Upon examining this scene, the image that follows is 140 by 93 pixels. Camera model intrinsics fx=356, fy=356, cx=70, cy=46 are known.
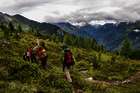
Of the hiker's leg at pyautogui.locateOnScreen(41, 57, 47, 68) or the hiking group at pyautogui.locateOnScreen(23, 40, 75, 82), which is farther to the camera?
the hiker's leg at pyautogui.locateOnScreen(41, 57, 47, 68)

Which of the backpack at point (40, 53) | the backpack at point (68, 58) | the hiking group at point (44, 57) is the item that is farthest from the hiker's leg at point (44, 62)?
the backpack at point (68, 58)

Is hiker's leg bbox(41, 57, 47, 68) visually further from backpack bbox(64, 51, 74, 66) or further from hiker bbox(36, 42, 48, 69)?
backpack bbox(64, 51, 74, 66)

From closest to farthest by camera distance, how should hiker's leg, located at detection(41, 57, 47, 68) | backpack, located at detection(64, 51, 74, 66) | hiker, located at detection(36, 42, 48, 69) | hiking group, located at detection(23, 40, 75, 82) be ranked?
backpack, located at detection(64, 51, 74, 66) < hiking group, located at detection(23, 40, 75, 82) < hiker's leg, located at detection(41, 57, 47, 68) < hiker, located at detection(36, 42, 48, 69)

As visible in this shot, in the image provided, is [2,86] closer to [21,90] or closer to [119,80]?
[21,90]

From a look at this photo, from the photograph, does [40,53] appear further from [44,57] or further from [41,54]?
[44,57]

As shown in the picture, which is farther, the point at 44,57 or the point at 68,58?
the point at 44,57

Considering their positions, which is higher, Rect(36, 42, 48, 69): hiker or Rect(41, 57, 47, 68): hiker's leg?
Rect(36, 42, 48, 69): hiker

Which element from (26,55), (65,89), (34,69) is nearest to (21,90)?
(65,89)

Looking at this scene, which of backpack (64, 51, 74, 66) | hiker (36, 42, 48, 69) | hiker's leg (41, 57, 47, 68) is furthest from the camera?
Answer: hiker (36, 42, 48, 69)

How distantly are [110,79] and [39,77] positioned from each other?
19880 millimetres

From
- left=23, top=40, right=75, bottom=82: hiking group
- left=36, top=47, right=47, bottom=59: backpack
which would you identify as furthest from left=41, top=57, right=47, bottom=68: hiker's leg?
left=36, top=47, right=47, bottom=59: backpack

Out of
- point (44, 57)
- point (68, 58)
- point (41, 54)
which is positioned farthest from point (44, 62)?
point (68, 58)

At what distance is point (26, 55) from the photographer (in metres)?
34.0

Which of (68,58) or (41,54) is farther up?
(68,58)
